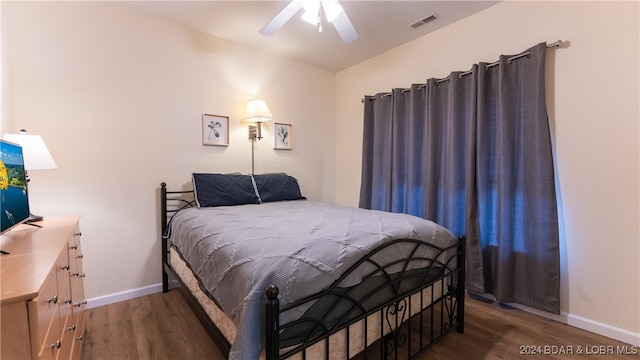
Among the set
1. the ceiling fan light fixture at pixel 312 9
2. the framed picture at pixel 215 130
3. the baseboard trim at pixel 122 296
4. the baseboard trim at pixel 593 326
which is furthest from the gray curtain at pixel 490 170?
the baseboard trim at pixel 122 296

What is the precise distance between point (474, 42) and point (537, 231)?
174 centimetres

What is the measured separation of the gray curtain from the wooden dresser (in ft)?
8.88

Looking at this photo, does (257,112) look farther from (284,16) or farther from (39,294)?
(39,294)

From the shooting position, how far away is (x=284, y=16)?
1.99 m

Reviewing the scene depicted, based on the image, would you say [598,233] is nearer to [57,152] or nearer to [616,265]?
[616,265]

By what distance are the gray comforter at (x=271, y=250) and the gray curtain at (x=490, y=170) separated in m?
0.80

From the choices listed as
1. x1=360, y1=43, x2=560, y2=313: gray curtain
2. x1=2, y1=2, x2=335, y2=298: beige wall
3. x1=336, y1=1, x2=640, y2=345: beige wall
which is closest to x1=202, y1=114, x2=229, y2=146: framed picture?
x1=2, y1=2, x2=335, y2=298: beige wall

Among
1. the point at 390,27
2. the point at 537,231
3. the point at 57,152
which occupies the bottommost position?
the point at 537,231

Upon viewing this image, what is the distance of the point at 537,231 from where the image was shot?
2121 mm

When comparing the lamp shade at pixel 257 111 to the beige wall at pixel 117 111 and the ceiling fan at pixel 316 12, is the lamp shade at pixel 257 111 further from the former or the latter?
the ceiling fan at pixel 316 12

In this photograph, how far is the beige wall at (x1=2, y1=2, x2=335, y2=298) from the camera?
2.12 meters

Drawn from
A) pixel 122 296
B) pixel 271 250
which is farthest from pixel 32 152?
pixel 271 250

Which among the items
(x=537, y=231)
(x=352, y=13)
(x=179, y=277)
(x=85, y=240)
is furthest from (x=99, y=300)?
(x=537, y=231)

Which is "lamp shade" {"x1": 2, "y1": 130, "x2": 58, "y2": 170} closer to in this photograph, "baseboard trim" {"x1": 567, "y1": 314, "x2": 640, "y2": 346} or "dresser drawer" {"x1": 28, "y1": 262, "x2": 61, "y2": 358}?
"dresser drawer" {"x1": 28, "y1": 262, "x2": 61, "y2": 358}
